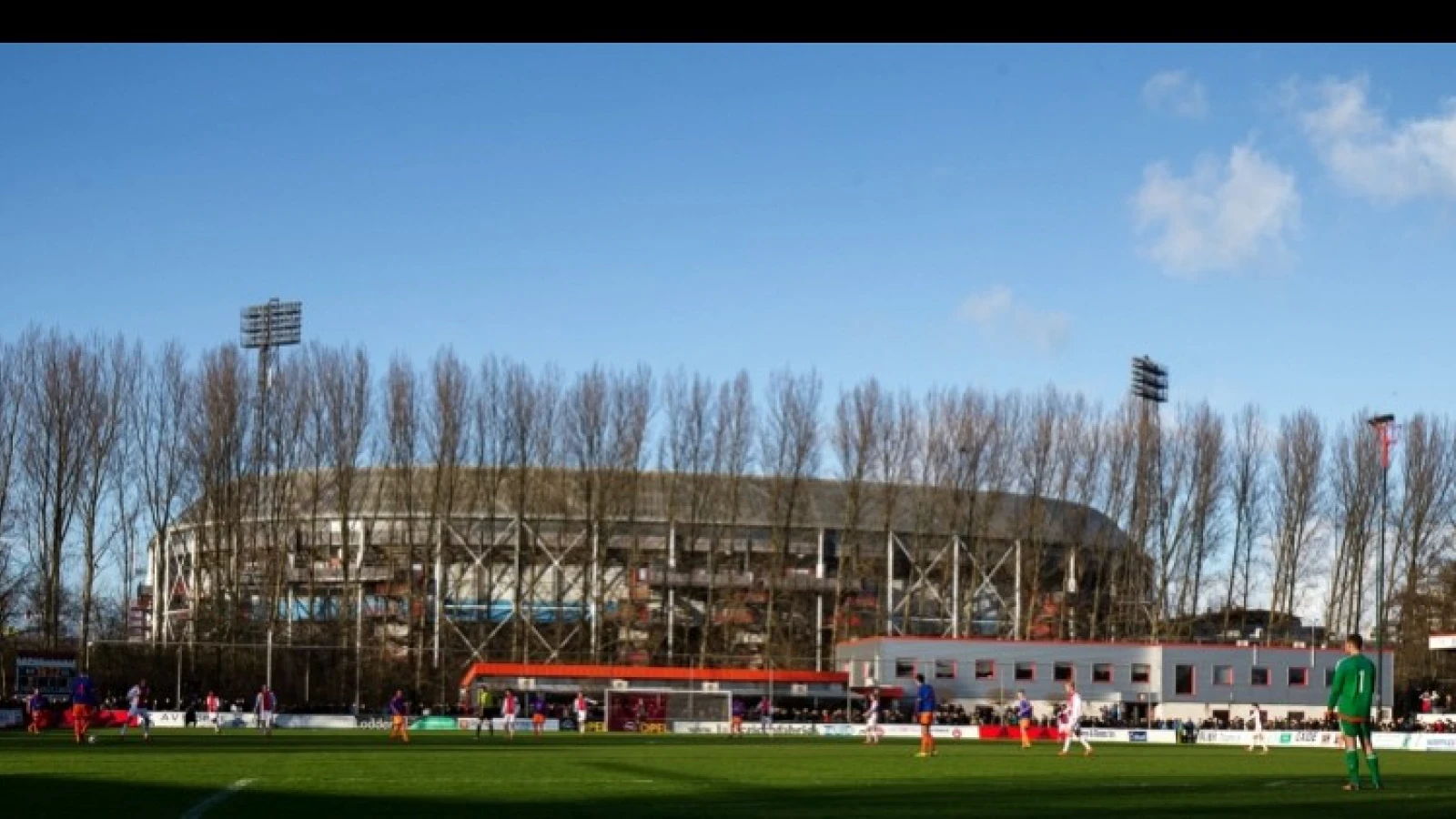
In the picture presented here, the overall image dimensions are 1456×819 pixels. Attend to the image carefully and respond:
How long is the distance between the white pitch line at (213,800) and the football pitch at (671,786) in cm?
2

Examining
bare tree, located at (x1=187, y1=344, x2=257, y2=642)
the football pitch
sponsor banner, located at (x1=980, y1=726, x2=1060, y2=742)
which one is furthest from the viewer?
bare tree, located at (x1=187, y1=344, x2=257, y2=642)

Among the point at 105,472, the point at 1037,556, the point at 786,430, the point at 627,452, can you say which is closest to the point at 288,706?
the point at 105,472

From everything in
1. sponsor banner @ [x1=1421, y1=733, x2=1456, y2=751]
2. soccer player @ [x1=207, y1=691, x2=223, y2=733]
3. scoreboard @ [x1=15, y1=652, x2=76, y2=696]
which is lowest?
soccer player @ [x1=207, y1=691, x2=223, y2=733]

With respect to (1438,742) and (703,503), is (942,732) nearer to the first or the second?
(1438,742)

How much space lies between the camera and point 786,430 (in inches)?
4119

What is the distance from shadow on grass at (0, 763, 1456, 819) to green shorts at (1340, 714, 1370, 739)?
732 millimetres

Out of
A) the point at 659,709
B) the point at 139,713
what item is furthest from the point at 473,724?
the point at 139,713

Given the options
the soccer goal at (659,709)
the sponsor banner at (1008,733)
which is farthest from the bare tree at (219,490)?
the sponsor banner at (1008,733)

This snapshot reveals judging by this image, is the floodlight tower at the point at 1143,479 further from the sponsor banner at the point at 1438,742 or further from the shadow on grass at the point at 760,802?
the shadow on grass at the point at 760,802

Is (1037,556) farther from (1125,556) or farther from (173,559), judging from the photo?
(173,559)

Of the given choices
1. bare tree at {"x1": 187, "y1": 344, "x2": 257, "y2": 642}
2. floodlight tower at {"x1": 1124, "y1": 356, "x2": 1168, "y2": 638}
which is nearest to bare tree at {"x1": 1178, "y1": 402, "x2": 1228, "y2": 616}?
floodlight tower at {"x1": 1124, "y1": 356, "x2": 1168, "y2": 638}

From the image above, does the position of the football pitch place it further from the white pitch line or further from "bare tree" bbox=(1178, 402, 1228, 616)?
"bare tree" bbox=(1178, 402, 1228, 616)

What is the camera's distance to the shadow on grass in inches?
666

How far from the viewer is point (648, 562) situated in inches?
4126
